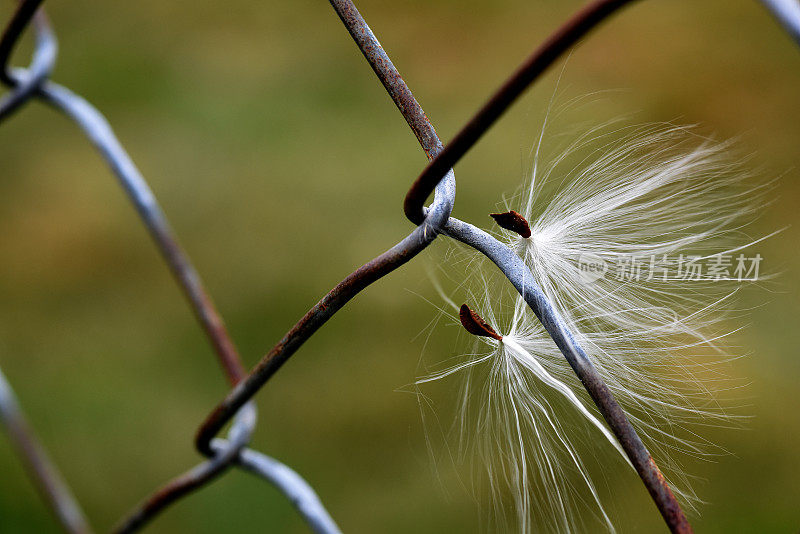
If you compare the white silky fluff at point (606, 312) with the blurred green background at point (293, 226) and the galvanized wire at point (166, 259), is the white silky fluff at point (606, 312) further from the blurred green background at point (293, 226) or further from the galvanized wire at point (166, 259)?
the blurred green background at point (293, 226)

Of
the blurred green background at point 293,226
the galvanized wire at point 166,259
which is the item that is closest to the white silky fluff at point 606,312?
the galvanized wire at point 166,259

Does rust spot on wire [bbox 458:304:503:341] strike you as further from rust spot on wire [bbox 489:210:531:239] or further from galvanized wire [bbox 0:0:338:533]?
galvanized wire [bbox 0:0:338:533]

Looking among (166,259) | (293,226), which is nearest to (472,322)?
(166,259)

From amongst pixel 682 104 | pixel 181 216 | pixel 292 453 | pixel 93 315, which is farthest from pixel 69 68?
pixel 682 104

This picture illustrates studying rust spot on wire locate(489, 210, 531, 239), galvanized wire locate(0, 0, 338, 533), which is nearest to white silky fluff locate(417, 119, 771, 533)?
rust spot on wire locate(489, 210, 531, 239)

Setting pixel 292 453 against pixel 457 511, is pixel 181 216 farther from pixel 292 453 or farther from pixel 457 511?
pixel 457 511
